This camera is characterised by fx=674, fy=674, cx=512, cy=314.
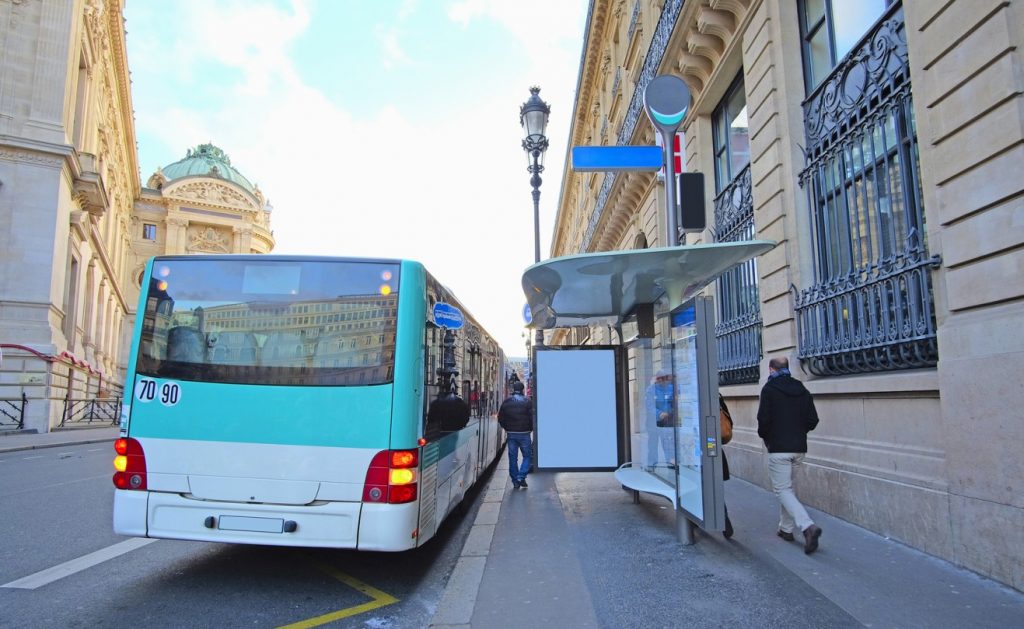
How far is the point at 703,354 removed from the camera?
5500mm

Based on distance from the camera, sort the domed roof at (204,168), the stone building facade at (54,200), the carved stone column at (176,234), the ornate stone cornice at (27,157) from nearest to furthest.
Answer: the stone building facade at (54,200) < the ornate stone cornice at (27,157) < the carved stone column at (176,234) < the domed roof at (204,168)

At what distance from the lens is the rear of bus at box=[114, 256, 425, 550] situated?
4.82 meters

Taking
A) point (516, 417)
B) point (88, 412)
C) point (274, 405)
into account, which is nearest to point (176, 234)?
point (88, 412)

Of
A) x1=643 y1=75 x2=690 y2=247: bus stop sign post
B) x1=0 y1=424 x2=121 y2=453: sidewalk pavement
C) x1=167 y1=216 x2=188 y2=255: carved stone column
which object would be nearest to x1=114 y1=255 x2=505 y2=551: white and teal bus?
x1=643 y1=75 x2=690 y2=247: bus stop sign post

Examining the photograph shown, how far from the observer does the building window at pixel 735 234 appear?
984 cm

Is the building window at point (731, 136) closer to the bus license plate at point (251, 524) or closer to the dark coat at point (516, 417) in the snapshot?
the dark coat at point (516, 417)

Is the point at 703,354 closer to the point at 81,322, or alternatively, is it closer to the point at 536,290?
the point at 536,290

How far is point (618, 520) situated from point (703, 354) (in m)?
2.58

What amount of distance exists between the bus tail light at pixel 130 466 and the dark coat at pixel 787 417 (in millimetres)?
5066

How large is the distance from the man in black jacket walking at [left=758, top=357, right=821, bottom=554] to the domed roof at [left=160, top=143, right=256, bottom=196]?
7908cm

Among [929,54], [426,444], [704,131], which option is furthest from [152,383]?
[704,131]

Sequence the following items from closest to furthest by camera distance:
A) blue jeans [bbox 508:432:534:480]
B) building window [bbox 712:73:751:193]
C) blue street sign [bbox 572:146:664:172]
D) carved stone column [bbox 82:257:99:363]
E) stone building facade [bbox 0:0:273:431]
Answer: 1. blue street sign [bbox 572:146:664:172]
2. blue jeans [bbox 508:432:534:480]
3. building window [bbox 712:73:751:193]
4. stone building facade [bbox 0:0:273:431]
5. carved stone column [bbox 82:257:99:363]

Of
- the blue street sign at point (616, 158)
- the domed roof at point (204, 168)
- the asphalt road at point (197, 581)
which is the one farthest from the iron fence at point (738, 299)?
the domed roof at point (204, 168)

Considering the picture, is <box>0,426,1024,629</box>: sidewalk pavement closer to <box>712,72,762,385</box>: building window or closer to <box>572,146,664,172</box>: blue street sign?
<box>712,72,762,385</box>: building window
